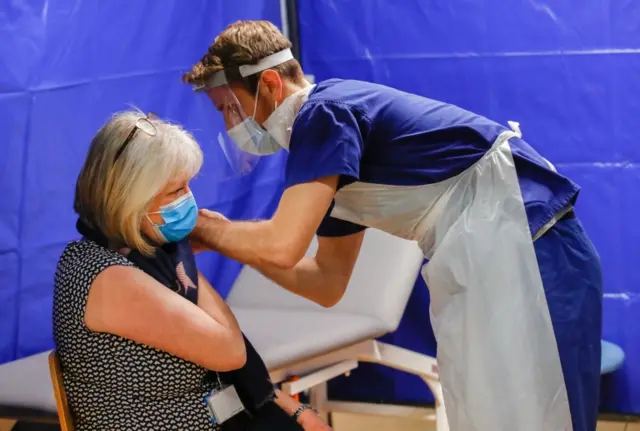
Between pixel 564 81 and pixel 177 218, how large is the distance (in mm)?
1875

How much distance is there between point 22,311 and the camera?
2309 millimetres

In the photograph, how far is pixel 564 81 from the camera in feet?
10.1

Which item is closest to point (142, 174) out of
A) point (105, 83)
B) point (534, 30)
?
point (105, 83)

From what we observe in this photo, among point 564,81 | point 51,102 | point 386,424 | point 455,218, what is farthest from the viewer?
point 386,424

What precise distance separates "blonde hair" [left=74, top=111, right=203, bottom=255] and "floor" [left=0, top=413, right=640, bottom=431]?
5.80 ft

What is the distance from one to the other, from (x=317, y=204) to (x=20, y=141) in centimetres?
102

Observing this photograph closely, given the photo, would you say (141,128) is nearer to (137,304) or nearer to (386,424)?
(137,304)

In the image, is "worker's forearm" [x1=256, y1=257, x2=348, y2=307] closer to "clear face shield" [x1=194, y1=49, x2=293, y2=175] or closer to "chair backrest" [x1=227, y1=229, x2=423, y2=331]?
"clear face shield" [x1=194, y1=49, x2=293, y2=175]

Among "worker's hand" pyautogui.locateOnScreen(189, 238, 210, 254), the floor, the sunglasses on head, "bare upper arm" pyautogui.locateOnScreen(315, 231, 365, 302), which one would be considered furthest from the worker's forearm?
the floor

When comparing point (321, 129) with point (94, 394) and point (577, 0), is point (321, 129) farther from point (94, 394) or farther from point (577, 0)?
point (577, 0)

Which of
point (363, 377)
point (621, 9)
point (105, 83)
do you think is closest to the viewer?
point (105, 83)

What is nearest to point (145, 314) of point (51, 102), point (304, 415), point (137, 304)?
point (137, 304)

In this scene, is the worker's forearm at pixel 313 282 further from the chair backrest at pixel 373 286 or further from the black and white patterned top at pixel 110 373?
the chair backrest at pixel 373 286

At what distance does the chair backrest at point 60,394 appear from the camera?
1.63 meters
